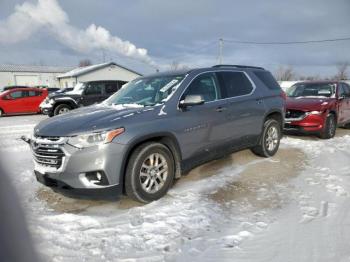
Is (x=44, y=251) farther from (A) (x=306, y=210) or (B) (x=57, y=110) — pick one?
(B) (x=57, y=110)

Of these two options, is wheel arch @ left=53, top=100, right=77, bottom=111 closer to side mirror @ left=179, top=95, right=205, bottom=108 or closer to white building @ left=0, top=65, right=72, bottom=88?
side mirror @ left=179, top=95, right=205, bottom=108

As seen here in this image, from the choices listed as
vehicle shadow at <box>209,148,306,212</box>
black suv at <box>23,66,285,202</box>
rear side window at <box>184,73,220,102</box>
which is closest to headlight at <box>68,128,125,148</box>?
black suv at <box>23,66,285,202</box>

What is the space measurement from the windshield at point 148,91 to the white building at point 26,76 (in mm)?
52364

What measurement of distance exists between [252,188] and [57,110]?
1148 centimetres

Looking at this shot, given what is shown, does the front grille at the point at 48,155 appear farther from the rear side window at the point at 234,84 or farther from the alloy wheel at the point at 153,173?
the rear side window at the point at 234,84

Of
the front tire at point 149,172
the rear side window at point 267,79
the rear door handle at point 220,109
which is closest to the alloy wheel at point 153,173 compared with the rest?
the front tire at point 149,172

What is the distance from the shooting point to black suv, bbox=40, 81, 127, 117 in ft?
45.1

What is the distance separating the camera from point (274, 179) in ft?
16.5

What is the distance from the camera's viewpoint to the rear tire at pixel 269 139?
6174mm

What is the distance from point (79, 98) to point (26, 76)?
44885 mm

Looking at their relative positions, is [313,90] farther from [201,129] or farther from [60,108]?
[60,108]

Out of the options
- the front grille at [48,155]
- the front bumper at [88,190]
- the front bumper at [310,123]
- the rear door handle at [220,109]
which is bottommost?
the front bumper at [88,190]

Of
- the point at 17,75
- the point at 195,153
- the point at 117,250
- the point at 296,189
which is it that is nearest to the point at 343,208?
the point at 296,189

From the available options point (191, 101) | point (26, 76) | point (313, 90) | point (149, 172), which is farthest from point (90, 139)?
point (26, 76)
